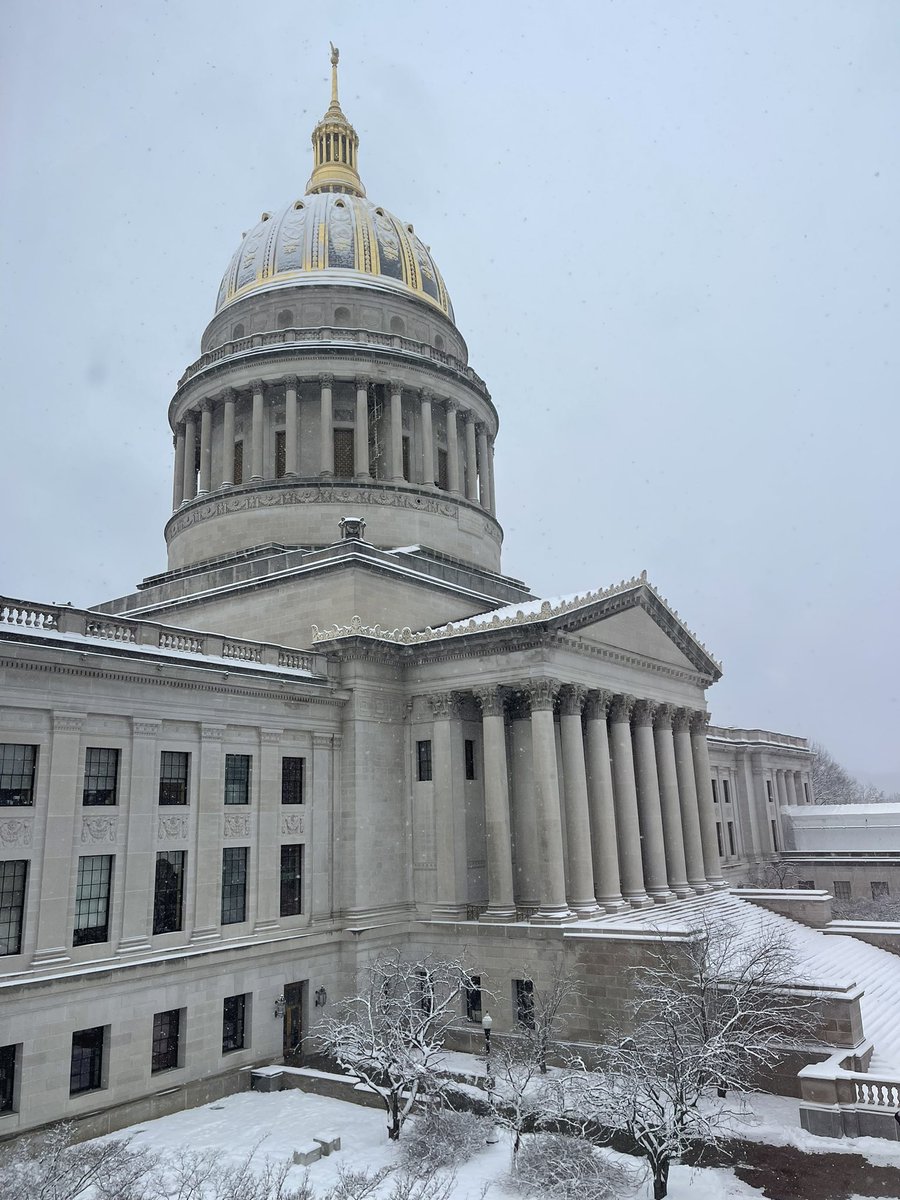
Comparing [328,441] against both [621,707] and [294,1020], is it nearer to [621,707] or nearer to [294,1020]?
[621,707]

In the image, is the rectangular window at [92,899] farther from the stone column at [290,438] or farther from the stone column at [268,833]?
the stone column at [290,438]

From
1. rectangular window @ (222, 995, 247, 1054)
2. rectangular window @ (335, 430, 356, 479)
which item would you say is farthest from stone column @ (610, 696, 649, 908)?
rectangular window @ (335, 430, 356, 479)

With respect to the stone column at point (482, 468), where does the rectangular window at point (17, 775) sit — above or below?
below

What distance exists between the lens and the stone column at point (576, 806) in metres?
35.2

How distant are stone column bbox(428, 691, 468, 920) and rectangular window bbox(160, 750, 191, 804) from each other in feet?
35.3

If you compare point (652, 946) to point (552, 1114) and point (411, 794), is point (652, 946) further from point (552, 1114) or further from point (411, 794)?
point (411, 794)

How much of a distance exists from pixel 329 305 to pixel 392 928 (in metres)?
35.4

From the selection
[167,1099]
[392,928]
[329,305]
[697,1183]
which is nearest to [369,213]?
[329,305]

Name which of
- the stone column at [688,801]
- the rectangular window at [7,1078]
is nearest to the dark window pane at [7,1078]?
the rectangular window at [7,1078]

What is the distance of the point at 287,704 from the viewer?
111 feet

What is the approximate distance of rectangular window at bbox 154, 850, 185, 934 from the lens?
28.1 meters

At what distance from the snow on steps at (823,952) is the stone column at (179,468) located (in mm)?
34003

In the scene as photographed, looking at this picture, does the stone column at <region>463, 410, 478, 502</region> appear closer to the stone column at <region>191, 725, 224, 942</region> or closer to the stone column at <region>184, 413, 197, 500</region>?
the stone column at <region>184, 413, 197, 500</region>

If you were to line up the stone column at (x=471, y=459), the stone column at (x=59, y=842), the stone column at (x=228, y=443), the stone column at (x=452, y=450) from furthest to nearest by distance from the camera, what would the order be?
the stone column at (x=471, y=459), the stone column at (x=452, y=450), the stone column at (x=228, y=443), the stone column at (x=59, y=842)
